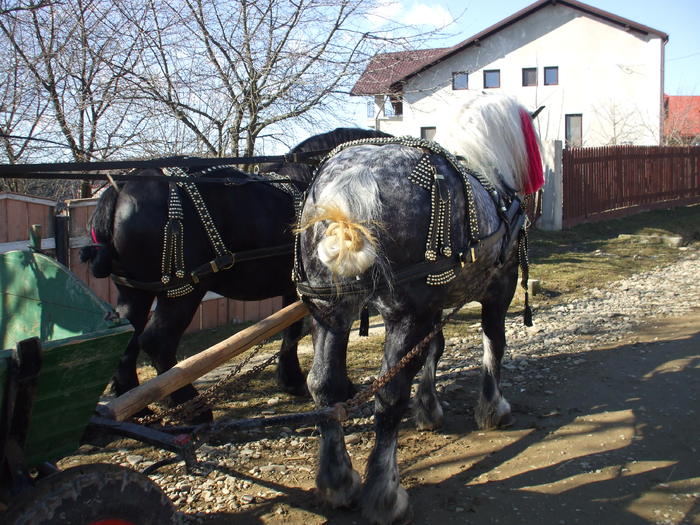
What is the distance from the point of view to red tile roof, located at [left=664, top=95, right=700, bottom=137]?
32562mm

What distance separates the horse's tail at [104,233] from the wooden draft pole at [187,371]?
120cm

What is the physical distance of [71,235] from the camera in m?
5.80

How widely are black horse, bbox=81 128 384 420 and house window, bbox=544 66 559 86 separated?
26.4m

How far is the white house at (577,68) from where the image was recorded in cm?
2662

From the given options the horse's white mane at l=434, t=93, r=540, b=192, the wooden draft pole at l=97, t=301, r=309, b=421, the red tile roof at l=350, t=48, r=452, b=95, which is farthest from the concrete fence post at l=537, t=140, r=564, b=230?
the wooden draft pole at l=97, t=301, r=309, b=421

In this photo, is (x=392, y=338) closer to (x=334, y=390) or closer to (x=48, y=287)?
(x=334, y=390)

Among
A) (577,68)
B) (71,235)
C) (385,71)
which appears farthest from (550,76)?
(71,235)

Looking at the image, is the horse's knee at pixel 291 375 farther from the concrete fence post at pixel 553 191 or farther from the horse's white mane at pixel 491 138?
the concrete fence post at pixel 553 191

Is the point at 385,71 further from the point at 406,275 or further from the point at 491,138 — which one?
the point at 406,275

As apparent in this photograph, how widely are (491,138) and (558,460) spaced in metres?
2.00

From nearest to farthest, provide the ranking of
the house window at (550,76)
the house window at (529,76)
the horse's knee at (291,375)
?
the horse's knee at (291,375), the house window at (550,76), the house window at (529,76)

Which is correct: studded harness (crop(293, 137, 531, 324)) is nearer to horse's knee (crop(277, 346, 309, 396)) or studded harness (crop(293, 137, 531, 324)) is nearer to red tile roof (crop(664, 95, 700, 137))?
horse's knee (crop(277, 346, 309, 396))

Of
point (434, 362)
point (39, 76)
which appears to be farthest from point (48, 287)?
point (39, 76)

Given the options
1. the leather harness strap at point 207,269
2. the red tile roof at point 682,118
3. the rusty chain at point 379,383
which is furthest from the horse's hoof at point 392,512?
the red tile roof at point 682,118
